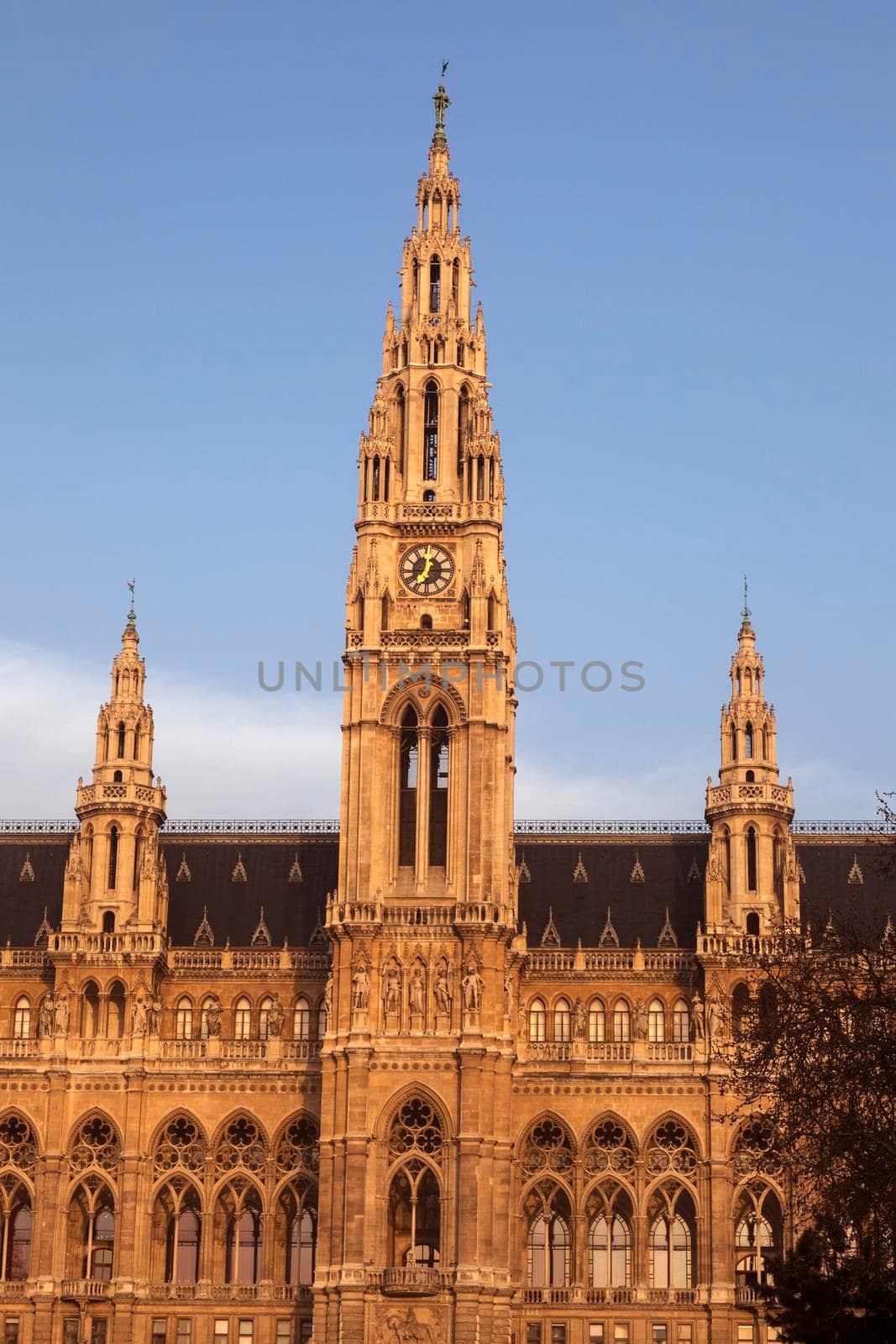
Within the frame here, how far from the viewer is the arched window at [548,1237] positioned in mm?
110250

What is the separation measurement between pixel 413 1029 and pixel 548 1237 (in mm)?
10913

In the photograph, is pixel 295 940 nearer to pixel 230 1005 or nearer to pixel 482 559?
pixel 230 1005

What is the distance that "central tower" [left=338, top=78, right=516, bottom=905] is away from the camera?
110 m

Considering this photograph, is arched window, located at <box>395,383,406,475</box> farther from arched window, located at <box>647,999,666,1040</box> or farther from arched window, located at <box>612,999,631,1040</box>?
arched window, located at <box>647,999,666,1040</box>

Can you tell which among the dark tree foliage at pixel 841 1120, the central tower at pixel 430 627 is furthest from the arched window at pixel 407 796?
the dark tree foliage at pixel 841 1120

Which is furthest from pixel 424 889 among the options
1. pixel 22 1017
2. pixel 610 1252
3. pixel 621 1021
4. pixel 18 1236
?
pixel 18 1236

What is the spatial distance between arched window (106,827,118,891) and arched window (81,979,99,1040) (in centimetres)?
446

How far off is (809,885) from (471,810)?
17369 millimetres

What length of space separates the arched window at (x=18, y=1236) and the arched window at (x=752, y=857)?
3295 centimetres

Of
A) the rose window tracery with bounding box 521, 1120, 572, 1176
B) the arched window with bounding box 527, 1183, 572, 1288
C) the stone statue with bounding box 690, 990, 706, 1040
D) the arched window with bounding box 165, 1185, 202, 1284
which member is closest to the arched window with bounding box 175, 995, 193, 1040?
the arched window with bounding box 165, 1185, 202, 1284

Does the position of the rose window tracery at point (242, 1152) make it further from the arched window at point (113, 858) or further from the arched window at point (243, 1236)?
the arched window at point (113, 858)

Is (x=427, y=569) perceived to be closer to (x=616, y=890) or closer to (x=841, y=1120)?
(x=616, y=890)

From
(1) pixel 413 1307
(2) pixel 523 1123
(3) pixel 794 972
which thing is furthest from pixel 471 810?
(3) pixel 794 972

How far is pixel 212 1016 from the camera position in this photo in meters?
116
